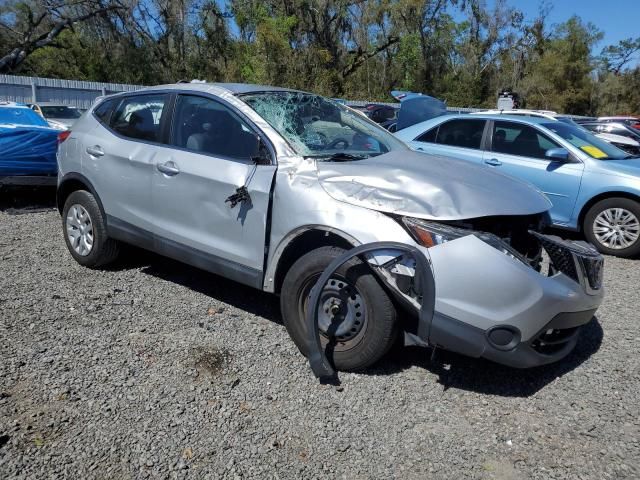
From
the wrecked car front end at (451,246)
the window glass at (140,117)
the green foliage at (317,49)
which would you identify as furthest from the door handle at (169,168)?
the green foliage at (317,49)

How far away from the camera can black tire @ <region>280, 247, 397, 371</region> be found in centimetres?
316

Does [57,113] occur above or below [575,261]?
below

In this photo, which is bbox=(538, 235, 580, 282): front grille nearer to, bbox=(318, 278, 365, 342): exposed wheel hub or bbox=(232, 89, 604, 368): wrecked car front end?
bbox=(232, 89, 604, 368): wrecked car front end

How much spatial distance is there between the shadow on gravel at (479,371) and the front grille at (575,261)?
24.3 inches

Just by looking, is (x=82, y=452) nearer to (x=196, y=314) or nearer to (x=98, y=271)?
(x=196, y=314)

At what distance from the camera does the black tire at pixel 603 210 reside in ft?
20.8

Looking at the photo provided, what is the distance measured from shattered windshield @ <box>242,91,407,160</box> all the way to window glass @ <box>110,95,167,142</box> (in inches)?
33.3

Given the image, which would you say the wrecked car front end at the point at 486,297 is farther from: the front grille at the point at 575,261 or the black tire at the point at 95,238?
the black tire at the point at 95,238

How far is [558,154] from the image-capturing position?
261 inches

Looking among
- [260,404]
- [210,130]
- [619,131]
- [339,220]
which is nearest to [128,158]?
[210,130]

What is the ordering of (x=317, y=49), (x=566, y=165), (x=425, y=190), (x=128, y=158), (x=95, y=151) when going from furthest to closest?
(x=317, y=49) < (x=566, y=165) < (x=95, y=151) < (x=128, y=158) < (x=425, y=190)

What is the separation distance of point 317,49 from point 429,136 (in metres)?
29.6

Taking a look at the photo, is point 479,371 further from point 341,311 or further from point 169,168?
point 169,168

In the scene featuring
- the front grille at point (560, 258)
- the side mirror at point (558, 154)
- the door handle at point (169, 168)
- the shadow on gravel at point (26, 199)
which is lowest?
the shadow on gravel at point (26, 199)
